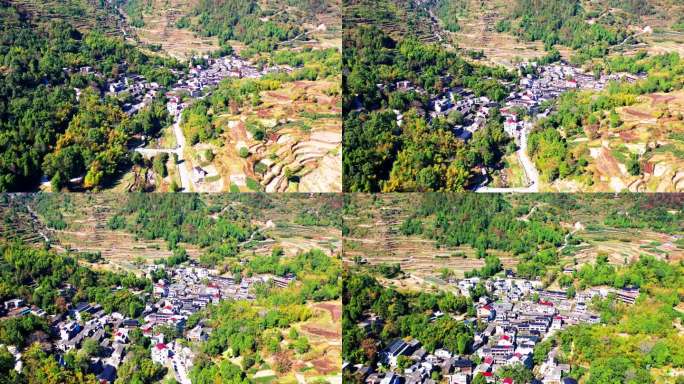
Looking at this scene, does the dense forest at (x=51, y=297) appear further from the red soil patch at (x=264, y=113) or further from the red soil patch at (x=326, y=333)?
the red soil patch at (x=264, y=113)

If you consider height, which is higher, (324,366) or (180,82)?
(180,82)

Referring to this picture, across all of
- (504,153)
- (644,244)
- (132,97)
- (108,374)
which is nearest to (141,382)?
(108,374)

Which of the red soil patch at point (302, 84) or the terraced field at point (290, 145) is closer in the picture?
the terraced field at point (290, 145)

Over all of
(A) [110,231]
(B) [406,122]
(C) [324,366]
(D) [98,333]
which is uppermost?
(B) [406,122]

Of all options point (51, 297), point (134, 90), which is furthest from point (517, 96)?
point (51, 297)

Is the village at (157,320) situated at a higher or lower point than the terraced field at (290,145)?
lower

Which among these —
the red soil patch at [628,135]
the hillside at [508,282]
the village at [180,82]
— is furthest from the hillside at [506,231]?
the village at [180,82]

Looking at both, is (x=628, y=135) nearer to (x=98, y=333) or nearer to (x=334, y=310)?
(x=334, y=310)
